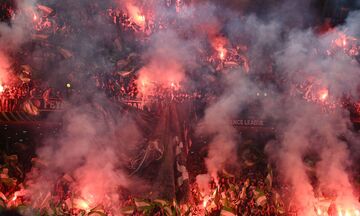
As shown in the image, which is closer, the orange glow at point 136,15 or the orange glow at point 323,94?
the orange glow at point 323,94

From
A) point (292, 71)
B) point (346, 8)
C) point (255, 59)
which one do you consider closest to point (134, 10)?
point (255, 59)

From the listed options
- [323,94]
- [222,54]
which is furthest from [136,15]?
[323,94]

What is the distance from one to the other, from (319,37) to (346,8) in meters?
1.05

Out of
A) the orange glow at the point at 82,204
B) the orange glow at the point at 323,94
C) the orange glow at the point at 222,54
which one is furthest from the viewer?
the orange glow at the point at 222,54

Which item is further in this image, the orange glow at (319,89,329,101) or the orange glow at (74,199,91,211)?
the orange glow at (319,89,329,101)

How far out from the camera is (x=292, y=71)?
776 cm

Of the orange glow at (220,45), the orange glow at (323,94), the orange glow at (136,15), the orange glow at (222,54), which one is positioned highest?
the orange glow at (136,15)

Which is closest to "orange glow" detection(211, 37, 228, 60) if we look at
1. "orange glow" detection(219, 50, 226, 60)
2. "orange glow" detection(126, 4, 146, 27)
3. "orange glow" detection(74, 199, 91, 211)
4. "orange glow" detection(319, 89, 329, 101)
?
"orange glow" detection(219, 50, 226, 60)

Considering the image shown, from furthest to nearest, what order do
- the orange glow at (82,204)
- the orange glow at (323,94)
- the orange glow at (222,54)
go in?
the orange glow at (222,54)
the orange glow at (323,94)
the orange glow at (82,204)

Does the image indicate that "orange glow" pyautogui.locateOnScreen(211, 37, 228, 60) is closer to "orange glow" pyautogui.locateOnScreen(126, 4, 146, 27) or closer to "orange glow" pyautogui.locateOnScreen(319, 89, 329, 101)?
"orange glow" pyautogui.locateOnScreen(126, 4, 146, 27)

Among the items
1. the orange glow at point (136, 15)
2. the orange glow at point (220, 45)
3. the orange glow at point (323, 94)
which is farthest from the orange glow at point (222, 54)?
the orange glow at point (323, 94)

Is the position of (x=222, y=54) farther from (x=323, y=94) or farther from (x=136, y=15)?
(x=323, y=94)

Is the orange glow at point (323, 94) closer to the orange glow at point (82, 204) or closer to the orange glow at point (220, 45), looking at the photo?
the orange glow at point (220, 45)

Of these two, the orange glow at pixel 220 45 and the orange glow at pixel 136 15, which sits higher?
the orange glow at pixel 136 15
